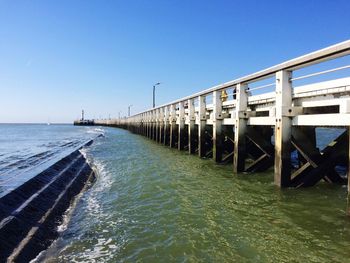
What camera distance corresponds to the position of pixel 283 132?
927cm

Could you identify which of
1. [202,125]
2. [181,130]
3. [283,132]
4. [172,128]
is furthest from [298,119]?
[172,128]

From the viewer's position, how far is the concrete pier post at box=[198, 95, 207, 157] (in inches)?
694

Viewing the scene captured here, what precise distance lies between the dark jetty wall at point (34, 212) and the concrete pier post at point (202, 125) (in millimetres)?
6730

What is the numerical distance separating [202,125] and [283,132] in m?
8.57

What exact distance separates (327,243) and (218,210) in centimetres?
249

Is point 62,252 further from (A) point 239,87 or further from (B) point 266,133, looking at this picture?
(B) point 266,133

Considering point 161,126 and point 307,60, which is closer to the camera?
point 307,60

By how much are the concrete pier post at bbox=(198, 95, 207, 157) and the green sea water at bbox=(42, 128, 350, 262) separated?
657 cm

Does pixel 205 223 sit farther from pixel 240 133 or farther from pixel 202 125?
pixel 202 125

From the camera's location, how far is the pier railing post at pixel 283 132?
9273 mm

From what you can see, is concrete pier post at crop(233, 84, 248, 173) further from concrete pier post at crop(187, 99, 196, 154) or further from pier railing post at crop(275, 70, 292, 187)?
concrete pier post at crop(187, 99, 196, 154)

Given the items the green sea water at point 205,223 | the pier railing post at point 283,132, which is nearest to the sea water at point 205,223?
the green sea water at point 205,223

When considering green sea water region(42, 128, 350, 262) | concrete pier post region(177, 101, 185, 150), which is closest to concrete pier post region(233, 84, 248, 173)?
green sea water region(42, 128, 350, 262)

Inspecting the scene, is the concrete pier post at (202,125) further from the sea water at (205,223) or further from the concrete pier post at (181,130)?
the sea water at (205,223)
